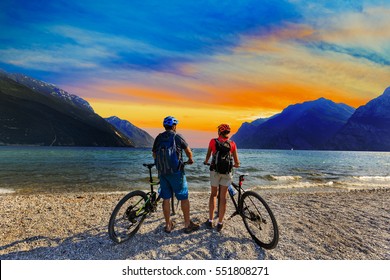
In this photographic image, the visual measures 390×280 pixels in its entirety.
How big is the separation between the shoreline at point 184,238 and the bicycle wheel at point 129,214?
0.25 meters

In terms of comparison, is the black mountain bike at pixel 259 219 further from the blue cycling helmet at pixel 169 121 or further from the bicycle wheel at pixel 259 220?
the blue cycling helmet at pixel 169 121

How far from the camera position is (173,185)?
6.77 metres

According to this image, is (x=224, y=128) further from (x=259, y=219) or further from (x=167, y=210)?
(x=167, y=210)

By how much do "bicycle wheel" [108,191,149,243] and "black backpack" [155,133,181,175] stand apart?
1199 millimetres

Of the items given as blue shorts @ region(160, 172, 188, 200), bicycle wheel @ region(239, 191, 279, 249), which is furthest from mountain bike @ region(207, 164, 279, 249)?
Answer: blue shorts @ region(160, 172, 188, 200)

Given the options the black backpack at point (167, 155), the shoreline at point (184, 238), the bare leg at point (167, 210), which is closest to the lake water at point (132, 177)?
the shoreline at point (184, 238)

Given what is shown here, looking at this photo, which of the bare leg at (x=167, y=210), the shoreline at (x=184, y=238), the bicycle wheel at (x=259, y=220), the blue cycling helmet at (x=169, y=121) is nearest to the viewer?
the shoreline at (x=184, y=238)

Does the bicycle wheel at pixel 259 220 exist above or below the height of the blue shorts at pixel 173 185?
below

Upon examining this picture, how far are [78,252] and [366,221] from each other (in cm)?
961

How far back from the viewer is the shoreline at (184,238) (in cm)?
627

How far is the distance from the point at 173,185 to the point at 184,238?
164 centimetres

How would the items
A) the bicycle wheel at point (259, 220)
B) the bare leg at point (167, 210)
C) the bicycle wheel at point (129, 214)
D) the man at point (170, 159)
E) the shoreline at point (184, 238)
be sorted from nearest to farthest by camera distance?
1. the shoreline at point (184, 238)
2. the bicycle wheel at point (259, 220)
3. the man at point (170, 159)
4. the bicycle wheel at point (129, 214)
5. the bare leg at point (167, 210)

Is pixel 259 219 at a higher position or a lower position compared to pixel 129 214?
lower

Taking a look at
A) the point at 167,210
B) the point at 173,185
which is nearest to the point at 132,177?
the point at 167,210
